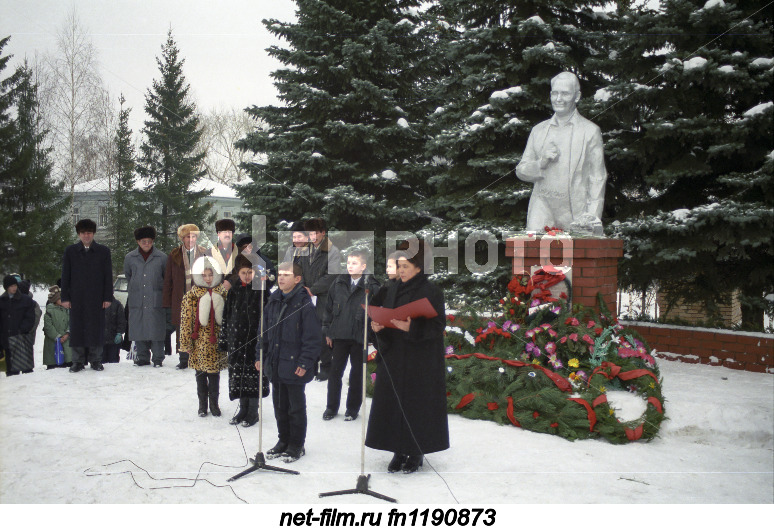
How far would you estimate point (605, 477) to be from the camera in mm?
3510

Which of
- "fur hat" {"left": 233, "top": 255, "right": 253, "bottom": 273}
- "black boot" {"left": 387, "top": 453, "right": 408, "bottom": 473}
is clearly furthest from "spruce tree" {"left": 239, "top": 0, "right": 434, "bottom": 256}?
"black boot" {"left": 387, "top": 453, "right": 408, "bottom": 473}

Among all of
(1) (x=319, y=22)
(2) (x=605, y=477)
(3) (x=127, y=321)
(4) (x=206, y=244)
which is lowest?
(2) (x=605, y=477)

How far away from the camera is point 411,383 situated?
3648mm

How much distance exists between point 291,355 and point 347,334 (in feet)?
3.69

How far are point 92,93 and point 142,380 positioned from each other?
2893 mm

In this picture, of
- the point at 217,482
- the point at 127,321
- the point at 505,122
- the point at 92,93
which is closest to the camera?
the point at 217,482

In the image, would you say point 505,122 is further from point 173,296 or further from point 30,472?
point 30,472

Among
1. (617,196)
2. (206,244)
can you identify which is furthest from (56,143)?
(617,196)

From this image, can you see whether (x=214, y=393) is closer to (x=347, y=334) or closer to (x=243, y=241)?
(x=347, y=334)

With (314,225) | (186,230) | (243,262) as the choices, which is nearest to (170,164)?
(186,230)

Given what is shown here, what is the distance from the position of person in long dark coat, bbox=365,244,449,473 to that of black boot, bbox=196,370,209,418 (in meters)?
1.72

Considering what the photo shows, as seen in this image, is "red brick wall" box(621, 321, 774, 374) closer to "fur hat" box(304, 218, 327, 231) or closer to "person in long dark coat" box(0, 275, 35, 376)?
"fur hat" box(304, 218, 327, 231)

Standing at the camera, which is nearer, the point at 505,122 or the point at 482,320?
the point at 482,320

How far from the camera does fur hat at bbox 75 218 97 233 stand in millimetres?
5699
